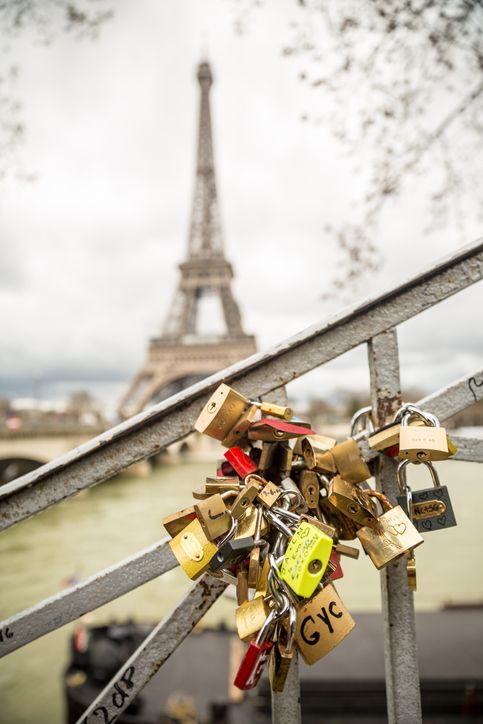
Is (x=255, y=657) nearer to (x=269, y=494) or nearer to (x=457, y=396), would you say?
(x=269, y=494)

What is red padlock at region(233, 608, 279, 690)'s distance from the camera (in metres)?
0.72

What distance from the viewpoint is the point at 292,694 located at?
35.2 inches

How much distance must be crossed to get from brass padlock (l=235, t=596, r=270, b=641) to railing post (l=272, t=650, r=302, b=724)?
198 millimetres

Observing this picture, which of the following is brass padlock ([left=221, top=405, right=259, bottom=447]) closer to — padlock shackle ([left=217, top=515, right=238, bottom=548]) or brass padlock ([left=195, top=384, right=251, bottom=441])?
brass padlock ([left=195, top=384, right=251, bottom=441])

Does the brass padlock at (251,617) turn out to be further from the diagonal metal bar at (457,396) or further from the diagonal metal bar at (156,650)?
the diagonal metal bar at (457,396)

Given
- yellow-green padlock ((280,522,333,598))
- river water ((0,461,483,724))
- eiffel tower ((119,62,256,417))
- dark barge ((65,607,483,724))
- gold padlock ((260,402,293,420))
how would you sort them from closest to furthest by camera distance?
yellow-green padlock ((280,522,333,598)) < gold padlock ((260,402,293,420)) < dark barge ((65,607,483,724)) < river water ((0,461,483,724)) < eiffel tower ((119,62,256,417))

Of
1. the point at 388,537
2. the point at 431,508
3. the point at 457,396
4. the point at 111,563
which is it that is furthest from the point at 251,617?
the point at 111,563

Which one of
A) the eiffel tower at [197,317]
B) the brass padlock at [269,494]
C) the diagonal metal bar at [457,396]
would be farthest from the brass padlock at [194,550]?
the eiffel tower at [197,317]

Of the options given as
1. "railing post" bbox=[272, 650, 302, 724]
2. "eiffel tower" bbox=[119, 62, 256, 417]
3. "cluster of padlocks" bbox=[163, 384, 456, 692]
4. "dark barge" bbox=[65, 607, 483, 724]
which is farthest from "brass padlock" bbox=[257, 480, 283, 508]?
"eiffel tower" bbox=[119, 62, 256, 417]

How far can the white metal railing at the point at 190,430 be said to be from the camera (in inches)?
36.2

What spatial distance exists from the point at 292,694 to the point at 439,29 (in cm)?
322

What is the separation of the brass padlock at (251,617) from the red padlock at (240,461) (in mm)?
197

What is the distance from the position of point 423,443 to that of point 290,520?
25 cm

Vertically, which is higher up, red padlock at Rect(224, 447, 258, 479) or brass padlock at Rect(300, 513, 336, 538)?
red padlock at Rect(224, 447, 258, 479)
